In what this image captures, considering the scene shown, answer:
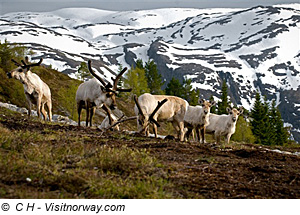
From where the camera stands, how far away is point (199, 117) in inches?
840

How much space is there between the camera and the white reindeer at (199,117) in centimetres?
2069

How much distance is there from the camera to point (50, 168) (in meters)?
7.18

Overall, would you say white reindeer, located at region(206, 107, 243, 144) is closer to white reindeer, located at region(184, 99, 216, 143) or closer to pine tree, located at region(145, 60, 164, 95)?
white reindeer, located at region(184, 99, 216, 143)

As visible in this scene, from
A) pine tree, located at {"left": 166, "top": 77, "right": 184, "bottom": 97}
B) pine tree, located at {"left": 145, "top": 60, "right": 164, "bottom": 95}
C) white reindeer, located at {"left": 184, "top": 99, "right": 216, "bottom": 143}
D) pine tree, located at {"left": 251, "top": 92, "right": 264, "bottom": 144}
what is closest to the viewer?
white reindeer, located at {"left": 184, "top": 99, "right": 216, "bottom": 143}

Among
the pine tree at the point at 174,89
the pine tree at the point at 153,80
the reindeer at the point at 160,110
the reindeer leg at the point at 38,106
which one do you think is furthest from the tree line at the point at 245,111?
the reindeer at the point at 160,110

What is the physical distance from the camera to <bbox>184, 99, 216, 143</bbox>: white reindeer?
20.7 metres

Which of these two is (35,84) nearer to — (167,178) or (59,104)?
(167,178)

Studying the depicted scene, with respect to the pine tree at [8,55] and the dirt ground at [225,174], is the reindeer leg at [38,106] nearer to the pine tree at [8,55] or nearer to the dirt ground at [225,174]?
the dirt ground at [225,174]

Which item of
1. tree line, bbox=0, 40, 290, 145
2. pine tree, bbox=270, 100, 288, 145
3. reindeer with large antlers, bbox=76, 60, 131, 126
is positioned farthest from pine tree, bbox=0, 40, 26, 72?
pine tree, bbox=270, 100, 288, 145

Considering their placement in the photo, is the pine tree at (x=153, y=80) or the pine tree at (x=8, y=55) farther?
the pine tree at (x=153, y=80)

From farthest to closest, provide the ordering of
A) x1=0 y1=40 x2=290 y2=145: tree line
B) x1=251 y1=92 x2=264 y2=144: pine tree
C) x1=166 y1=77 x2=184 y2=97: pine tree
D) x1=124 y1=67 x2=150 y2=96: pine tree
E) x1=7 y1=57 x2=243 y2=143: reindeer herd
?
x1=166 y1=77 x2=184 y2=97: pine tree, x1=124 y1=67 x2=150 y2=96: pine tree, x1=251 y1=92 x2=264 y2=144: pine tree, x1=0 y1=40 x2=290 y2=145: tree line, x1=7 y1=57 x2=243 y2=143: reindeer herd

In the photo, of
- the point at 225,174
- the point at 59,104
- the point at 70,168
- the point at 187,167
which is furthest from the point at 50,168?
the point at 59,104

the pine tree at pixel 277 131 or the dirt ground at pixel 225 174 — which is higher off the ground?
the dirt ground at pixel 225 174

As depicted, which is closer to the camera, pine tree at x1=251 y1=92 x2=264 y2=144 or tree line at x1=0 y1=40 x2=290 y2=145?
tree line at x1=0 y1=40 x2=290 y2=145
